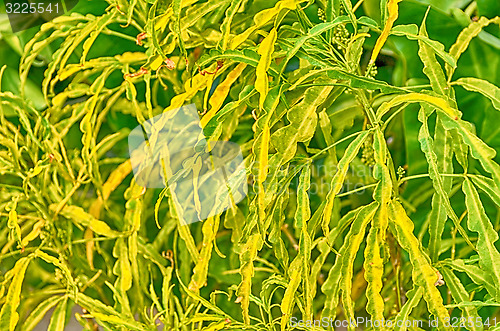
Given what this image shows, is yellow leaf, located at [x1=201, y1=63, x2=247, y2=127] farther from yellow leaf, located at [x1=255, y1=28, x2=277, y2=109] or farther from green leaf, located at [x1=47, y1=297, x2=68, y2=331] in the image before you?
green leaf, located at [x1=47, y1=297, x2=68, y2=331]

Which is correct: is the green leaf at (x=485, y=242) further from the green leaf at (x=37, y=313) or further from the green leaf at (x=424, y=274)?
the green leaf at (x=37, y=313)

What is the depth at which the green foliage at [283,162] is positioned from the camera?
1.66 ft

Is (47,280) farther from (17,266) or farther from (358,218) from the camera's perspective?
(358,218)

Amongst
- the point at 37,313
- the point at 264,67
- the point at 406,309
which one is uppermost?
the point at 264,67

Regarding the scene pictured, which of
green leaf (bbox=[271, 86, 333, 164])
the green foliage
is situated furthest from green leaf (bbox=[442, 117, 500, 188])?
green leaf (bbox=[271, 86, 333, 164])

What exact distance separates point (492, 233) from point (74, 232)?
0.73 m

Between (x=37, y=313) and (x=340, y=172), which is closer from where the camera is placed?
(x=340, y=172)

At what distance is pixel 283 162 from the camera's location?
533 mm

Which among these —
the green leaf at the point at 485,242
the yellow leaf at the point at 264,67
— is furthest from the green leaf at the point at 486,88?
the yellow leaf at the point at 264,67

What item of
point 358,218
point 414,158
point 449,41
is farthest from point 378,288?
point 449,41

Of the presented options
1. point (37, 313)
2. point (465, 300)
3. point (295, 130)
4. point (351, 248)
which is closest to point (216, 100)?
point (295, 130)

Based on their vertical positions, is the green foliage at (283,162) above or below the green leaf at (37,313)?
above

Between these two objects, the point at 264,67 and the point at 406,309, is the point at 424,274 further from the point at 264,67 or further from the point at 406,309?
the point at 264,67

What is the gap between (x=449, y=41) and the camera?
74 centimetres
